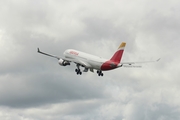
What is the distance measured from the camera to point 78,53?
17188 centimetres

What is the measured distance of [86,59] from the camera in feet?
546

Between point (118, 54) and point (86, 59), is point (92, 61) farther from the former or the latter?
point (118, 54)

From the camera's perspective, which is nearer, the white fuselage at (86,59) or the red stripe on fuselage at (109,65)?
the red stripe on fuselage at (109,65)

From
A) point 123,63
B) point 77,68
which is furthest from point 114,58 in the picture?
point 77,68

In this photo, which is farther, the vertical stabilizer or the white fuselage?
the white fuselage

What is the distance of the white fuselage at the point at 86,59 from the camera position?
162 metres

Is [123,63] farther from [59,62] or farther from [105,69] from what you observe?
[59,62]

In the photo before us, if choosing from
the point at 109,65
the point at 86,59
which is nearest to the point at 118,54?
the point at 109,65

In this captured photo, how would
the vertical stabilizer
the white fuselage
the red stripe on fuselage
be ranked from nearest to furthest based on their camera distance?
the red stripe on fuselage, the vertical stabilizer, the white fuselage

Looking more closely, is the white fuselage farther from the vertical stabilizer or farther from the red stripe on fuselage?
the vertical stabilizer

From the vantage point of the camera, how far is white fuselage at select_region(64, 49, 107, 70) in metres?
162

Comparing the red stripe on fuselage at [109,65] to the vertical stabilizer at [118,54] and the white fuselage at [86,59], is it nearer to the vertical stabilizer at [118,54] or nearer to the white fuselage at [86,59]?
the white fuselage at [86,59]

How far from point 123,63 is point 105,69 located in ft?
19.4

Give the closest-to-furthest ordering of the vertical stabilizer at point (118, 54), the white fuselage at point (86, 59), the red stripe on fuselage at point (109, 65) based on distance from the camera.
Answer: the red stripe on fuselage at point (109, 65), the vertical stabilizer at point (118, 54), the white fuselage at point (86, 59)
